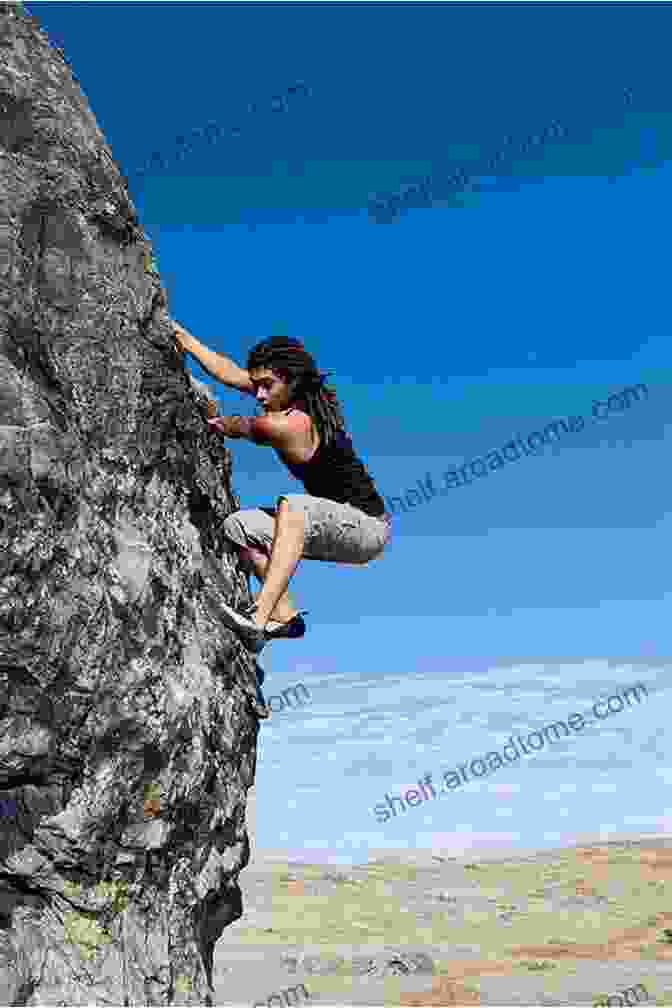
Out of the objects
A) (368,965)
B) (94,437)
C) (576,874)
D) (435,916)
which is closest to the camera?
(94,437)

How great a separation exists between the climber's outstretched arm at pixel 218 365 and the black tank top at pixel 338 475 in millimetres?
681

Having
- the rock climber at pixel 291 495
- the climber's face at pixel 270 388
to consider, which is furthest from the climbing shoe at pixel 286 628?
→ the climber's face at pixel 270 388

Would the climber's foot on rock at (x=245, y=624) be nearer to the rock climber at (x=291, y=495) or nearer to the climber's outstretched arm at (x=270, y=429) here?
the rock climber at (x=291, y=495)

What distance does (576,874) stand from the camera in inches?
1278

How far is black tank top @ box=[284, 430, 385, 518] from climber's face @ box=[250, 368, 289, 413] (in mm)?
482

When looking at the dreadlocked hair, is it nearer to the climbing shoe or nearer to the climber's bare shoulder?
the climber's bare shoulder

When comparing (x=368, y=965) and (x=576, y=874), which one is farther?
(x=576, y=874)

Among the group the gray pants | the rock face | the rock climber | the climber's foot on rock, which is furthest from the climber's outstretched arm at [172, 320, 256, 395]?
the climber's foot on rock

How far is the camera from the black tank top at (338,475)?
28.6ft

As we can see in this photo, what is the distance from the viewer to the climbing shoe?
8.55 meters

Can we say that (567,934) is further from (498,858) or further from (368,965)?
(498,858)

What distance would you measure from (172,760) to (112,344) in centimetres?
293

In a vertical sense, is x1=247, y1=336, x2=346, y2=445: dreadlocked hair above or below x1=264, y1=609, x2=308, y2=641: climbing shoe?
above

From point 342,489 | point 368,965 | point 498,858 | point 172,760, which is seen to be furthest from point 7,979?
point 498,858
